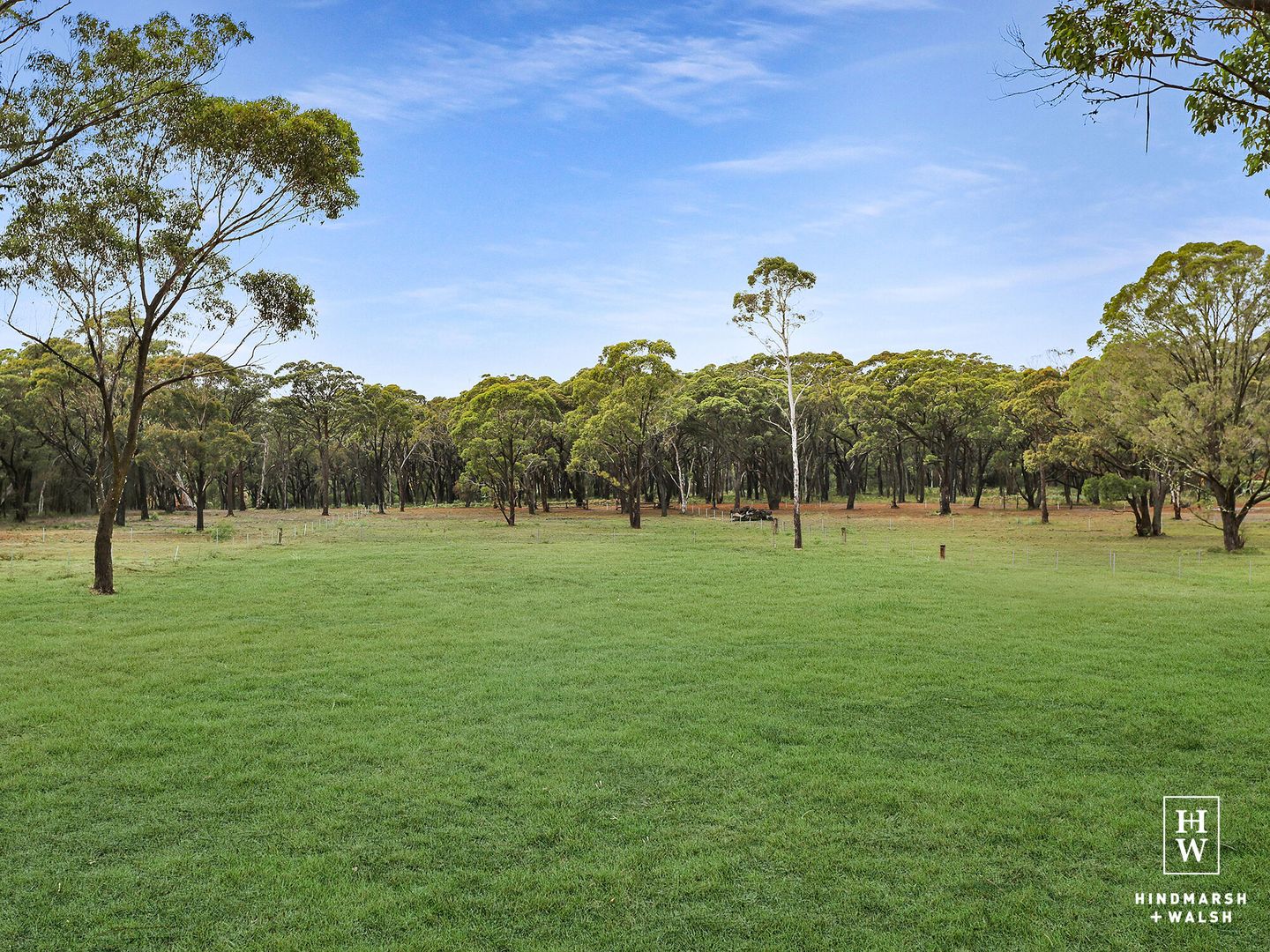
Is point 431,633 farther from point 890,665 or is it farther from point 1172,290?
point 1172,290

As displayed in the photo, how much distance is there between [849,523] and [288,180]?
35750mm

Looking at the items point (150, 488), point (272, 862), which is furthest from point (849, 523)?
point (150, 488)

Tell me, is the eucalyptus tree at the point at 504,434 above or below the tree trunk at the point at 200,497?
above

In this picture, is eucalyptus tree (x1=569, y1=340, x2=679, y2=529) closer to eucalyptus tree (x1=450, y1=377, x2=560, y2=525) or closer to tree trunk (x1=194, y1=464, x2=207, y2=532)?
eucalyptus tree (x1=450, y1=377, x2=560, y2=525)

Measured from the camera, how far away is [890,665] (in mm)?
11211

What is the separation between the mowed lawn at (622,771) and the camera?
509 centimetres

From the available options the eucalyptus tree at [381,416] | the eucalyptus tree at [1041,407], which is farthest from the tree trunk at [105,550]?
the eucalyptus tree at [381,416]

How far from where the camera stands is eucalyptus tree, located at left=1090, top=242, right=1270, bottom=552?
27031 millimetres

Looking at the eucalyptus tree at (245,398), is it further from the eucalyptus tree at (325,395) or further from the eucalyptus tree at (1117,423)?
the eucalyptus tree at (1117,423)

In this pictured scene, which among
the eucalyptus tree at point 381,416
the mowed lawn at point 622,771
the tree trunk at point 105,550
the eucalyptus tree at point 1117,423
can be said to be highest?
the eucalyptus tree at point 381,416

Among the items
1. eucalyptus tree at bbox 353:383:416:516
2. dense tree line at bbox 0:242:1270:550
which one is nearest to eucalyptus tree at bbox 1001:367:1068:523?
dense tree line at bbox 0:242:1270:550

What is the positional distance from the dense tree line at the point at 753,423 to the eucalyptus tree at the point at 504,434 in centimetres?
16

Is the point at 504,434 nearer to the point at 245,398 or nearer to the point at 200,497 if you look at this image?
the point at 200,497

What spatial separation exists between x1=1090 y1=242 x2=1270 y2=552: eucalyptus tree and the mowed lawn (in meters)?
14.5
